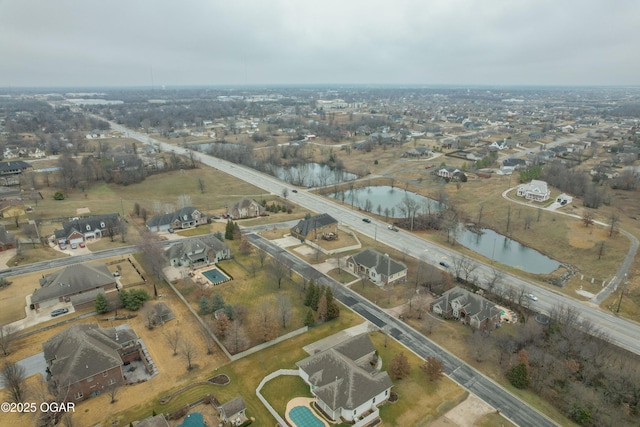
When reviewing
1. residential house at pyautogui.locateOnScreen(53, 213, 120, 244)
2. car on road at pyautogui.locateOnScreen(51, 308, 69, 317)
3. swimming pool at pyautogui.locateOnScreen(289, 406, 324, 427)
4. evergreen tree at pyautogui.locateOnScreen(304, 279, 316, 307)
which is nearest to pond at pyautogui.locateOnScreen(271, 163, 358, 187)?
residential house at pyautogui.locateOnScreen(53, 213, 120, 244)

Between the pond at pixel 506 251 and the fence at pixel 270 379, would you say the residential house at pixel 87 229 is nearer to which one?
the fence at pixel 270 379

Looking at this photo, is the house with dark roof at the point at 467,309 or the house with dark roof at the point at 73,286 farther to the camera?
the house with dark roof at the point at 73,286

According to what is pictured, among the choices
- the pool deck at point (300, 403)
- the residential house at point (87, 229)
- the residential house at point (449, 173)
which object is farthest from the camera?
the residential house at point (449, 173)

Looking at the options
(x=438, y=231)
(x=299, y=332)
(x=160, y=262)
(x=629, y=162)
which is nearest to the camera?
(x=299, y=332)

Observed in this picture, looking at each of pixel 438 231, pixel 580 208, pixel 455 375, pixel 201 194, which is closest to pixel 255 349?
pixel 455 375

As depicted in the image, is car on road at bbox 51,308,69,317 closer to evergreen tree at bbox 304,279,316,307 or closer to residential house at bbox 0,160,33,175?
evergreen tree at bbox 304,279,316,307

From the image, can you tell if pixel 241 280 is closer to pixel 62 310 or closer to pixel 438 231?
pixel 62 310

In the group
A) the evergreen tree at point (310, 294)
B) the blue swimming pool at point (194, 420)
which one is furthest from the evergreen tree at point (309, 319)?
the blue swimming pool at point (194, 420)
